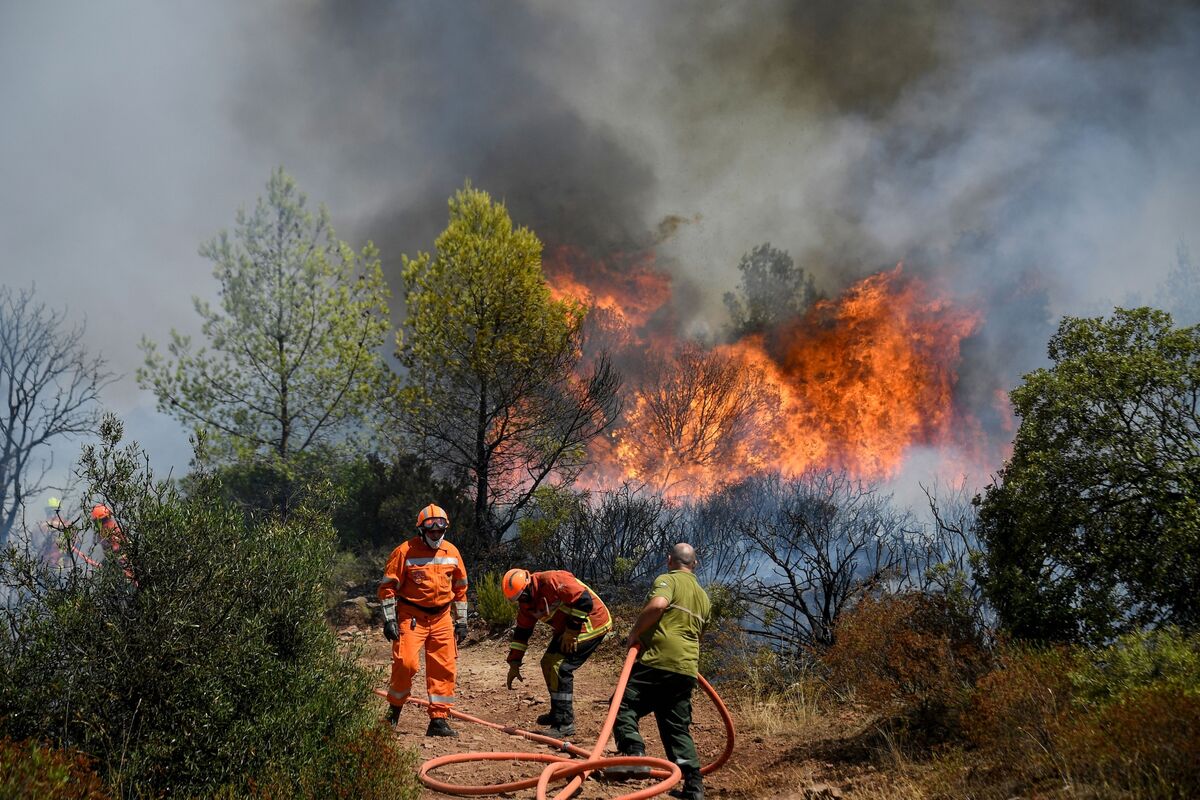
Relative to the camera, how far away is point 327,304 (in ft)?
59.8

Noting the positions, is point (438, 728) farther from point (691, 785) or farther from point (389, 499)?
point (389, 499)

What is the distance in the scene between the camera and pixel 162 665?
15.5ft

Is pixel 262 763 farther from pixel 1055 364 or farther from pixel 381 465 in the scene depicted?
pixel 381 465

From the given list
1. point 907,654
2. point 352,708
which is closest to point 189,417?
point 352,708

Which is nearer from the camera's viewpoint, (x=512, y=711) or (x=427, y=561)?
(x=427, y=561)

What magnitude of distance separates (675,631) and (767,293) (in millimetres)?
31197

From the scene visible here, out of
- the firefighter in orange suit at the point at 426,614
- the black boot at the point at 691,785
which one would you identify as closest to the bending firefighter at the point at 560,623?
the firefighter in orange suit at the point at 426,614

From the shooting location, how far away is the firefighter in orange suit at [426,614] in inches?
294

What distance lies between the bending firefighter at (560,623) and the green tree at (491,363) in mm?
10881

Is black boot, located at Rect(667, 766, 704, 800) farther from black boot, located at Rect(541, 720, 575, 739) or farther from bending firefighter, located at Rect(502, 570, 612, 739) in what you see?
black boot, located at Rect(541, 720, 575, 739)

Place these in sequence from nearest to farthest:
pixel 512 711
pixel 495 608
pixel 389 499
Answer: pixel 512 711, pixel 495 608, pixel 389 499

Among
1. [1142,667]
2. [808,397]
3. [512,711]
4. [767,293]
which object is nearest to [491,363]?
[512,711]

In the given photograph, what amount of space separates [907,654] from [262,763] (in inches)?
221

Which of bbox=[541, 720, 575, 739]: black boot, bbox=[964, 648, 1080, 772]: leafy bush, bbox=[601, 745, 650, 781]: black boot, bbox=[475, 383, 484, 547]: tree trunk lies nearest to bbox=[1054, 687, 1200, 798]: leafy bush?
bbox=[964, 648, 1080, 772]: leafy bush
